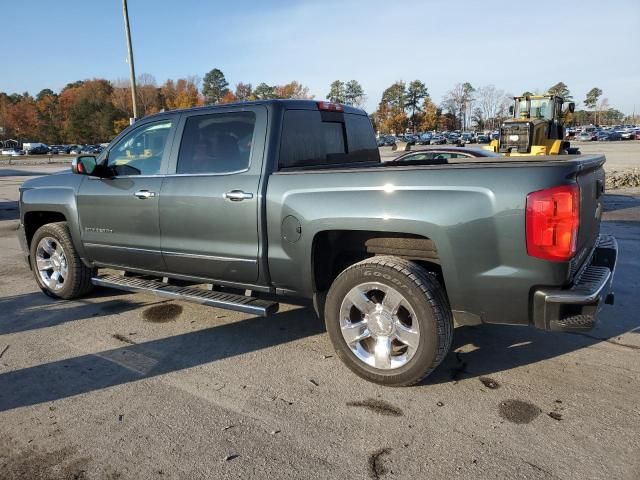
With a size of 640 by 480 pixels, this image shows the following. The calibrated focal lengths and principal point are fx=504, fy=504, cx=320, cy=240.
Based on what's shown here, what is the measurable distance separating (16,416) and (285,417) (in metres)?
1.70

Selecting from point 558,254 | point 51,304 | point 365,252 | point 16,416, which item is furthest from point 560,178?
point 51,304

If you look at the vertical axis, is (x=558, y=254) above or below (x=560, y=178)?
below

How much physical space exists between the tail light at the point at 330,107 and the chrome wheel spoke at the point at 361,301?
1.80m

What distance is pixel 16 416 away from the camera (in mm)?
3174

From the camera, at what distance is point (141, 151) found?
479 cm

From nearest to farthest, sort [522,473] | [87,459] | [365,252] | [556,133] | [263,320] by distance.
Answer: [522,473]
[87,459]
[365,252]
[263,320]
[556,133]

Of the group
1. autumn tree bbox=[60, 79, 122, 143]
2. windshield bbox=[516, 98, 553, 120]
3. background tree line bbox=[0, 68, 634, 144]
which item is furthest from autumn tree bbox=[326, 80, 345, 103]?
windshield bbox=[516, 98, 553, 120]

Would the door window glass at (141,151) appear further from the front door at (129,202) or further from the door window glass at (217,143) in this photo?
the door window glass at (217,143)

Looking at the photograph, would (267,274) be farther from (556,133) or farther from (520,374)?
(556,133)

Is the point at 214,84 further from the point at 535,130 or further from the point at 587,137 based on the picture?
the point at 535,130

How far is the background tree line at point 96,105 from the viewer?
9112cm

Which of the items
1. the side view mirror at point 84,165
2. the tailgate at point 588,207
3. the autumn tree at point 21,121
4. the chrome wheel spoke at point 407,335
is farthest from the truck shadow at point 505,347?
the autumn tree at point 21,121

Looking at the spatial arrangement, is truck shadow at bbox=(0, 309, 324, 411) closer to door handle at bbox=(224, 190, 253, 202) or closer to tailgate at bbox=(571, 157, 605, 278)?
door handle at bbox=(224, 190, 253, 202)

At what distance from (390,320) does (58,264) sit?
3.94 meters
